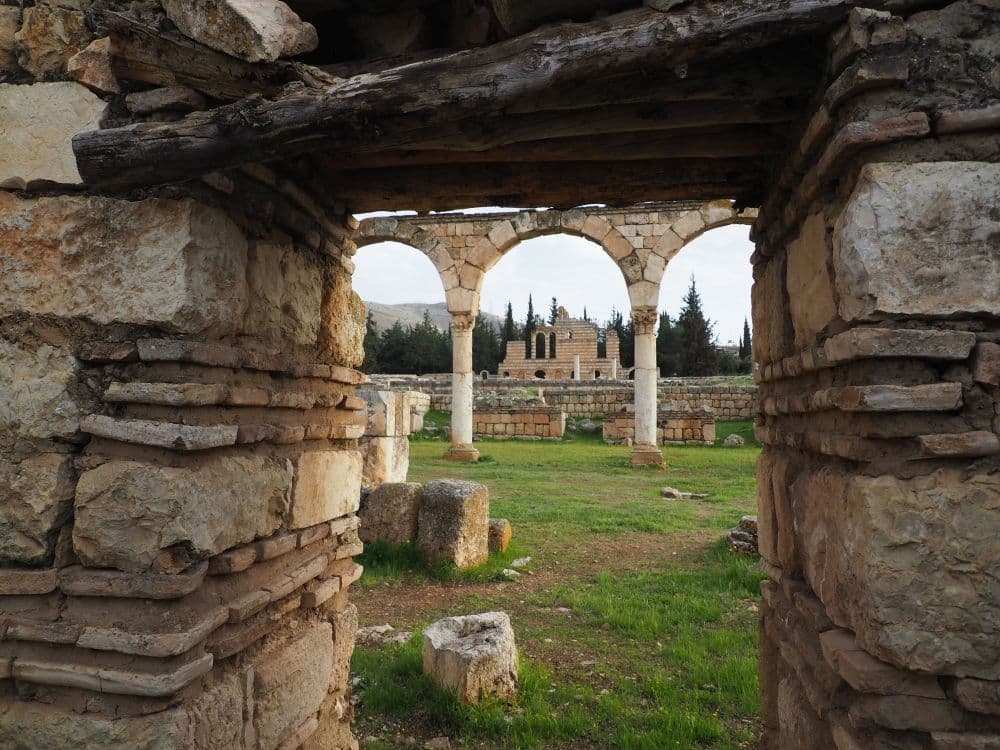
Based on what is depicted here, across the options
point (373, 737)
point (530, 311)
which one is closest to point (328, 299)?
point (373, 737)

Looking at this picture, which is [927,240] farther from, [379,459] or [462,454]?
[462,454]

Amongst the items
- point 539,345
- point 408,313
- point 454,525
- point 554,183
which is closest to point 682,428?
point 454,525

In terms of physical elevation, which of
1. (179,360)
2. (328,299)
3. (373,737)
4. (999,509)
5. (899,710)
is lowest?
(373,737)

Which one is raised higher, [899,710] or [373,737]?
[899,710]

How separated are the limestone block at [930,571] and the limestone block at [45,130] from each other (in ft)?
8.36

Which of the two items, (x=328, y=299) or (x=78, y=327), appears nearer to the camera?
(x=78, y=327)

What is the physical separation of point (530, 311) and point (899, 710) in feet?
149

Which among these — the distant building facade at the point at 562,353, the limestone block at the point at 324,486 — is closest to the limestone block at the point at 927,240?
the limestone block at the point at 324,486

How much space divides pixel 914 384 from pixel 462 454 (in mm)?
12893

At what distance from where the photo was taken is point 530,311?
46.4 meters

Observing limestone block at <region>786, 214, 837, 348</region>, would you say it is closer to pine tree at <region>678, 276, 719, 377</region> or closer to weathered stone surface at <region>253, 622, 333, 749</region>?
weathered stone surface at <region>253, 622, 333, 749</region>

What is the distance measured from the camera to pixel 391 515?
6.18 m

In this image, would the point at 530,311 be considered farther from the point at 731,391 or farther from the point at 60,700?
the point at 60,700

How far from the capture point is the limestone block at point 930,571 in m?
1.44
